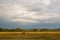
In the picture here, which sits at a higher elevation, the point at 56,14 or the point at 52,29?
the point at 56,14

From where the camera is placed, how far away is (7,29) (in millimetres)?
1924

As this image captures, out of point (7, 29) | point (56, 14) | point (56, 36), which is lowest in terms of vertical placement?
point (56, 36)

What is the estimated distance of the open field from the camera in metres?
1.90

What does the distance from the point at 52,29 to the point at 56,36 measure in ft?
0.29

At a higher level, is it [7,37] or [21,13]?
[21,13]

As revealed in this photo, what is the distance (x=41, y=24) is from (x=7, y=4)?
45 centimetres

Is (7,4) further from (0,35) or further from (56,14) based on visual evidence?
(56,14)

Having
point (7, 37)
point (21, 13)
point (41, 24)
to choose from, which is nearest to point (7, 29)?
point (7, 37)

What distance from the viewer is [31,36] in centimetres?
190

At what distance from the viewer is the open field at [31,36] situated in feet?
6.25

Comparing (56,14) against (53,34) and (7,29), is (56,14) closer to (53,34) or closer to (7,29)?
(53,34)

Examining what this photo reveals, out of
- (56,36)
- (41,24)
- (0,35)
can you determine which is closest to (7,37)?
Result: (0,35)

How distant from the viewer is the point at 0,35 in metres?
1.92

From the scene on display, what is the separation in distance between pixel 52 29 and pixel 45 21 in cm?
12
